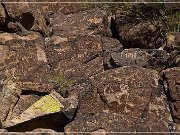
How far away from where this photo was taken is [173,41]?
7902 mm

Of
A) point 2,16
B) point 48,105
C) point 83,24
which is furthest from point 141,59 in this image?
point 2,16

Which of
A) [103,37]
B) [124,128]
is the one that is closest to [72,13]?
[103,37]

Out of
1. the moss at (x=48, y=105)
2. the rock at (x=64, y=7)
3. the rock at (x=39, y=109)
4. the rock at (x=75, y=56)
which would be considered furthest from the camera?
the rock at (x=64, y=7)

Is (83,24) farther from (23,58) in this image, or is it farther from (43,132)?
(43,132)

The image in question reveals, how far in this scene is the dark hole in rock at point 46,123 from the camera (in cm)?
638

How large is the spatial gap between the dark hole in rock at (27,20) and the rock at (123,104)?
5.95 feet

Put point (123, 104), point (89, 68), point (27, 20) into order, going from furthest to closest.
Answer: point (27, 20) < point (89, 68) < point (123, 104)

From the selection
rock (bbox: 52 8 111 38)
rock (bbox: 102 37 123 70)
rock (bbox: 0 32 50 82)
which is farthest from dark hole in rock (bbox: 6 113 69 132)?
rock (bbox: 52 8 111 38)

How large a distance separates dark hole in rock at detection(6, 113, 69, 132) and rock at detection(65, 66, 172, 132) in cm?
22

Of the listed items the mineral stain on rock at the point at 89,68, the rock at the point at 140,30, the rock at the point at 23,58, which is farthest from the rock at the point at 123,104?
the rock at the point at 140,30

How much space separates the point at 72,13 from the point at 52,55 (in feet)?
4.35

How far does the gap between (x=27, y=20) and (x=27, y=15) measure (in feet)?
0.33

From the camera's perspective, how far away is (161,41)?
8.12 metres

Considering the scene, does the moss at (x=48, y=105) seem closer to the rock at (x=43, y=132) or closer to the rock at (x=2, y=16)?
the rock at (x=43, y=132)
